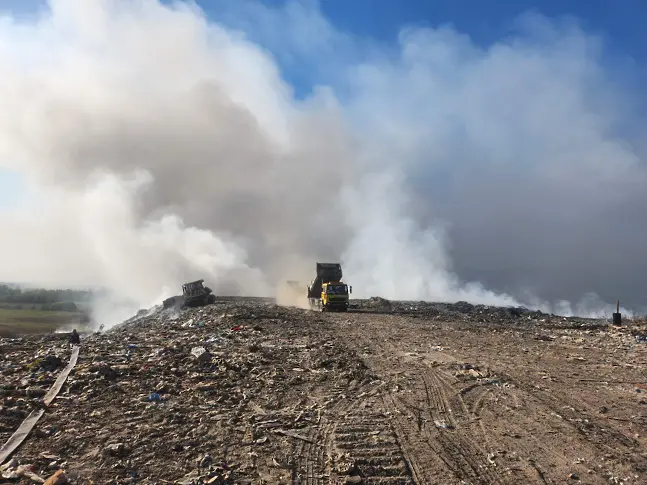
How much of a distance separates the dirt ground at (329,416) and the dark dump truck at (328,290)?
1830 centimetres

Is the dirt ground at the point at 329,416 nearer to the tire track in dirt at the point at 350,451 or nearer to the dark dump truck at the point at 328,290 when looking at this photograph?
the tire track in dirt at the point at 350,451

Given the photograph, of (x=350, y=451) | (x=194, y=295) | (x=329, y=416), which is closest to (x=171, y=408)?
(x=329, y=416)

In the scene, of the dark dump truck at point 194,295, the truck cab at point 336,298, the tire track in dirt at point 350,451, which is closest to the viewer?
the tire track in dirt at point 350,451

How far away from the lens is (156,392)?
28.9 feet

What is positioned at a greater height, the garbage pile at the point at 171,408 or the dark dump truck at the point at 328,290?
the dark dump truck at the point at 328,290

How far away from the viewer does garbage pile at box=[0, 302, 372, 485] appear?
5645mm

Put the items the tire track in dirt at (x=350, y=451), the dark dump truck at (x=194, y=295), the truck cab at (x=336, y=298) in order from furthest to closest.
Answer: the dark dump truck at (x=194, y=295), the truck cab at (x=336, y=298), the tire track in dirt at (x=350, y=451)

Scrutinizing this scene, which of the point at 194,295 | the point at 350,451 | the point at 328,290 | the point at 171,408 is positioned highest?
the point at 328,290

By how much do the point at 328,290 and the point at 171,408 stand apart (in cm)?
2559

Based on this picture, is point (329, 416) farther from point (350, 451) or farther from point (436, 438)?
point (436, 438)

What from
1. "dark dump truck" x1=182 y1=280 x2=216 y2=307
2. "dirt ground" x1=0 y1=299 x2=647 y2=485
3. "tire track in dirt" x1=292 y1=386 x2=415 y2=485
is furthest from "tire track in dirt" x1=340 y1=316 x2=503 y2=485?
"dark dump truck" x1=182 y1=280 x2=216 y2=307

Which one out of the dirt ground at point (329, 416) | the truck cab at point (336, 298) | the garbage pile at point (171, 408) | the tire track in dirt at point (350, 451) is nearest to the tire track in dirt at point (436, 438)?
the dirt ground at point (329, 416)

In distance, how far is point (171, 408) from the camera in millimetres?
7867

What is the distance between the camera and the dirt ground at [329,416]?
5.71 metres
